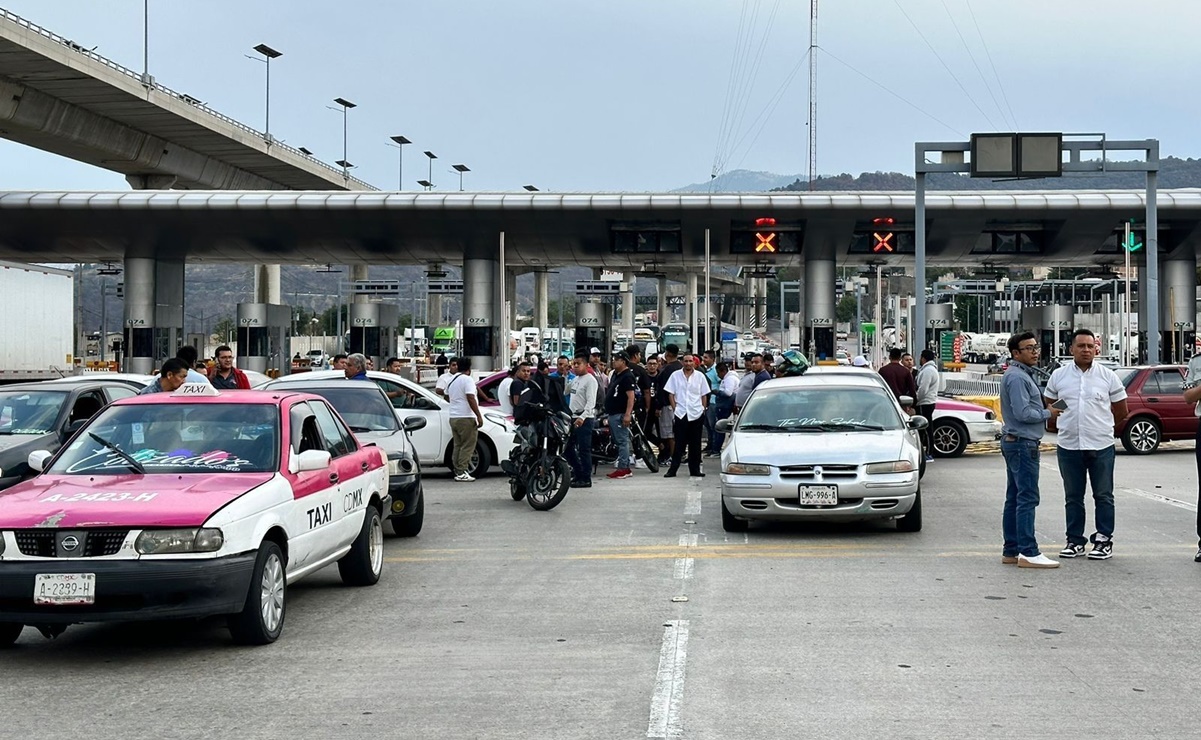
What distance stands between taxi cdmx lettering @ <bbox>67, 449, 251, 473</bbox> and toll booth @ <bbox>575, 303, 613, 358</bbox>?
3781 cm

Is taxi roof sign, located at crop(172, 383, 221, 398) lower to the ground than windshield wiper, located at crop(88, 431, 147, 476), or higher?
higher

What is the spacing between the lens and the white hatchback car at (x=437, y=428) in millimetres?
19719

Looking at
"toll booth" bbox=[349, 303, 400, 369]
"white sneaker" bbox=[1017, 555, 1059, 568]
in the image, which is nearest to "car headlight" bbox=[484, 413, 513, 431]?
"white sneaker" bbox=[1017, 555, 1059, 568]

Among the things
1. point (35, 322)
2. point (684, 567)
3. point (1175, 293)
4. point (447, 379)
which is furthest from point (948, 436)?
point (1175, 293)

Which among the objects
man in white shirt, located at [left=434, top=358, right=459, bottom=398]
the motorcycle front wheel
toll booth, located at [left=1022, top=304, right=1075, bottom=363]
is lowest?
the motorcycle front wheel

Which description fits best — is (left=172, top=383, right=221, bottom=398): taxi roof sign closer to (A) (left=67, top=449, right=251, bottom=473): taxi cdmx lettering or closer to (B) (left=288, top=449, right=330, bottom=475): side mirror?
(A) (left=67, top=449, right=251, bottom=473): taxi cdmx lettering

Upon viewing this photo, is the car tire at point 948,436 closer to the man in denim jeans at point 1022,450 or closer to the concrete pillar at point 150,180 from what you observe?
the man in denim jeans at point 1022,450

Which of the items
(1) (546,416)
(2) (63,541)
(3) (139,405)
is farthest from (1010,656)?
(1) (546,416)

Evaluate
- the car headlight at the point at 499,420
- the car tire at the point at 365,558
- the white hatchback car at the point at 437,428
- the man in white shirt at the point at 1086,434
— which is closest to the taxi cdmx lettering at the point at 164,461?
the car tire at the point at 365,558

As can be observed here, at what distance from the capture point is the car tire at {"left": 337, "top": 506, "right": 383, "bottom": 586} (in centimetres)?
1026

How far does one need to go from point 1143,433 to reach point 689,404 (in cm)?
961

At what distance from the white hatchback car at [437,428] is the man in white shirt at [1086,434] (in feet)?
32.8

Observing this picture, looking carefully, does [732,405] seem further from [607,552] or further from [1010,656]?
[1010,656]

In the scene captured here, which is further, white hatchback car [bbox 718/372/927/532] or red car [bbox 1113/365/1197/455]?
red car [bbox 1113/365/1197/455]
